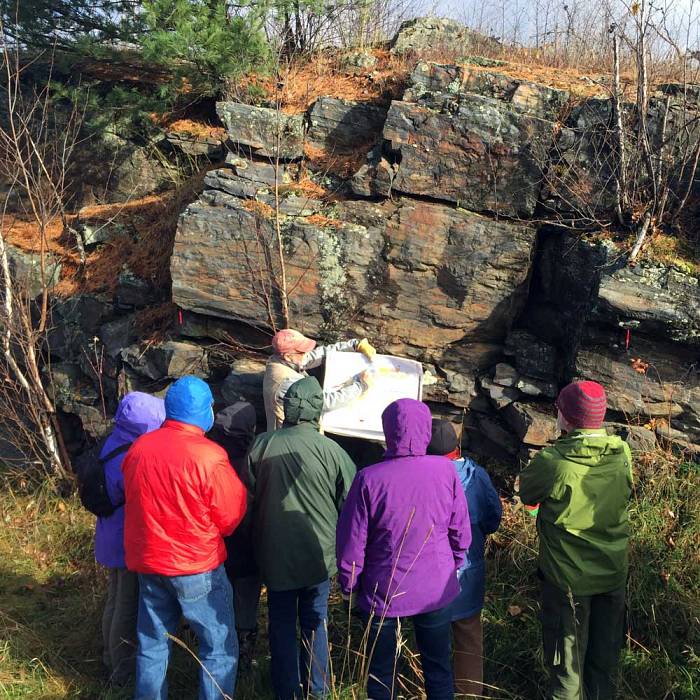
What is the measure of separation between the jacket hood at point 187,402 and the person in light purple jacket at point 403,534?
0.97 metres

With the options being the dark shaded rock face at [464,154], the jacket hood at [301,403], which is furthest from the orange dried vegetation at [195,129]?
the jacket hood at [301,403]

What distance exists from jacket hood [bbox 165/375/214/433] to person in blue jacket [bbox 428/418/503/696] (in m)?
1.38

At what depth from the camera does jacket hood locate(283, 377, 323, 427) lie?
3809 millimetres

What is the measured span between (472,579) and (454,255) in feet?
11.2

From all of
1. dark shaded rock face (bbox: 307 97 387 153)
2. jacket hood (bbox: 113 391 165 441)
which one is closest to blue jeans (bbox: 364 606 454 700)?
jacket hood (bbox: 113 391 165 441)

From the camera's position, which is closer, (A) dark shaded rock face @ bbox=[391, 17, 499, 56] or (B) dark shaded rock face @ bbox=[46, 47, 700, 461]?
(B) dark shaded rock face @ bbox=[46, 47, 700, 461]

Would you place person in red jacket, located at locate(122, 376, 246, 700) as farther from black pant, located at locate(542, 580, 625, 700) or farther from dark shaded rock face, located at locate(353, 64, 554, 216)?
dark shaded rock face, located at locate(353, 64, 554, 216)

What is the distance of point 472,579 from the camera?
152 inches

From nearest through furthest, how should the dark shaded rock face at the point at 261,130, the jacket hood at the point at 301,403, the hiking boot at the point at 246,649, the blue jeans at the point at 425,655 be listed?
1. the blue jeans at the point at 425,655
2. the jacket hood at the point at 301,403
3. the hiking boot at the point at 246,649
4. the dark shaded rock face at the point at 261,130

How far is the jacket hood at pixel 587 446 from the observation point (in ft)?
11.9

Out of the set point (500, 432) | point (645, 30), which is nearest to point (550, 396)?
point (500, 432)

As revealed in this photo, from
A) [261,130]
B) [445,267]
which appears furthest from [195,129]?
[445,267]

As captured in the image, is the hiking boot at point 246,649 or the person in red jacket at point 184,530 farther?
the hiking boot at point 246,649

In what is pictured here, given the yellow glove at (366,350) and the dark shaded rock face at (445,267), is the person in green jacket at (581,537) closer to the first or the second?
the dark shaded rock face at (445,267)
